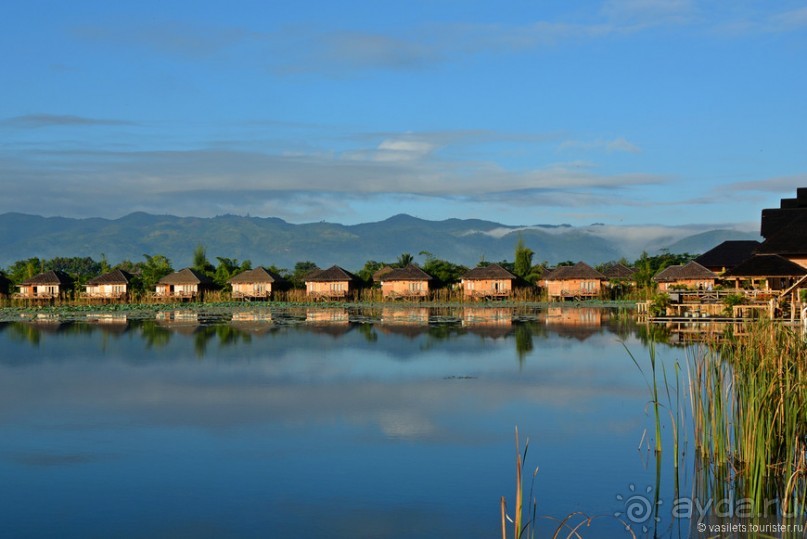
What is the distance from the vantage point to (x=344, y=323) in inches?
1165

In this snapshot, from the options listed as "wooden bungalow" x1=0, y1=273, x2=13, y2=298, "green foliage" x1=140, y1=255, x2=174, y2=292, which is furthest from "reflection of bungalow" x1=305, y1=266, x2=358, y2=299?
"wooden bungalow" x1=0, y1=273, x2=13, y2=298

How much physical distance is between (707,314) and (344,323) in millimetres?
11114

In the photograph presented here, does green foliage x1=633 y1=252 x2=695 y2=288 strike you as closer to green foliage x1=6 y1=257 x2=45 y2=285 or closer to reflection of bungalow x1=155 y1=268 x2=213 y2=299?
reflection of bungalow x1=155 y1=268 x2=213 y2=299

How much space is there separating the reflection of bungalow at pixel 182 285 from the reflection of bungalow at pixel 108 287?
6.06 ft

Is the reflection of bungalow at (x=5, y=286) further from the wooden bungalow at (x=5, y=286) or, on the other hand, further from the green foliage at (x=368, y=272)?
the green foliage at (x=368, y=272)

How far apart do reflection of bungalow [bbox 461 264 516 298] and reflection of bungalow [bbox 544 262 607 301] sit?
7.99 ft

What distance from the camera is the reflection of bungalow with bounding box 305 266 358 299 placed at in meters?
49.9

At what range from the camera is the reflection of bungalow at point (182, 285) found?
49.4m

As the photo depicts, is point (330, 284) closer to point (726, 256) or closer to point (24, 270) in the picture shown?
point (24, 270)

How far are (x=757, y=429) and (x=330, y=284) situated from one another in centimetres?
4407

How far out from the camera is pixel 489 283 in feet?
162

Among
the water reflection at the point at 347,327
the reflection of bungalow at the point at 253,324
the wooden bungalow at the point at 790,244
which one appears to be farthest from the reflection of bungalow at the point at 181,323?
the wooden bungalow at the point at 790,244

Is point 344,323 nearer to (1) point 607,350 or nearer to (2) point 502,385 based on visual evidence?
(1) point 607,350

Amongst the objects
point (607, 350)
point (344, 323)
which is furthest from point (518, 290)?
point (607, 350)
